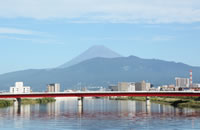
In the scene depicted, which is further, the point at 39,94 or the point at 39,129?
the point at 39,94

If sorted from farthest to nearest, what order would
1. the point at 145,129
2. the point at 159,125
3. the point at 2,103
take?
1. the point at 2,103
2. the point at 159,125
3. the point at 145,129

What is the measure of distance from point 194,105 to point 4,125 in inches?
3785

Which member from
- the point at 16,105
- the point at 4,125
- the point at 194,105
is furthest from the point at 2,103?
the point at 4,125

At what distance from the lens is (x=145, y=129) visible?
7881cm

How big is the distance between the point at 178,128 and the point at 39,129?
26.0 meters

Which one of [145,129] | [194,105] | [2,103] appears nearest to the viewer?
[145,129]

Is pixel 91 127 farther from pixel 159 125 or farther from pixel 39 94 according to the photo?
pixel 39 94

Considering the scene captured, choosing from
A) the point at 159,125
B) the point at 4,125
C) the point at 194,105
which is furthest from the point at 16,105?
Answer: the point at 159,125

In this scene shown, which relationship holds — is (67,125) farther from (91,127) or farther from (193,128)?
(193,128)

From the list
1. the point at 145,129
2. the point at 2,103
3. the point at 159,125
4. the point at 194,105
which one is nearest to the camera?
the point at 145,129

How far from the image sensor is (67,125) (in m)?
87.5

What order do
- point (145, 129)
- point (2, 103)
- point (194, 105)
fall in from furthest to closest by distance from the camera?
point (2, 103) < point (194, 105) < point (145, 129)

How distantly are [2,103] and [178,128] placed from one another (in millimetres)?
117224

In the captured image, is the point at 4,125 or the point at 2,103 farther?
the point at 2,103
